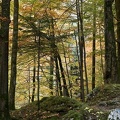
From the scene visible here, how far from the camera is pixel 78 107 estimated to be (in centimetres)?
702

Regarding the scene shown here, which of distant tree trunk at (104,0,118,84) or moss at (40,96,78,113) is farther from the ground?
distant tree trunk at (104,0,118,84)

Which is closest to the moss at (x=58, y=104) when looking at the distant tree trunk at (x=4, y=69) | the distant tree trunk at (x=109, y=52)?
the distant tree trunk at (x=4, y=69)

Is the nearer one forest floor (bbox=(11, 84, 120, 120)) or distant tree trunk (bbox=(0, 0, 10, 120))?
forest floor (bbox=(11, 84, 120, 120))

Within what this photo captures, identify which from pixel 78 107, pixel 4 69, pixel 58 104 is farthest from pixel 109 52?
pixel 4 69

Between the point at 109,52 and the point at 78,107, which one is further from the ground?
the point at 109,52

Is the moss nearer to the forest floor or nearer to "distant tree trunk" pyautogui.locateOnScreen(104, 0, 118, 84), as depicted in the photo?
the forest floor

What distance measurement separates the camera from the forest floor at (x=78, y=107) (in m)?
6.21

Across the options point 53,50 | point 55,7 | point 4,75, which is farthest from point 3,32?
point 55,7

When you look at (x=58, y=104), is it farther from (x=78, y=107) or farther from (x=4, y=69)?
(x=4, y=69)

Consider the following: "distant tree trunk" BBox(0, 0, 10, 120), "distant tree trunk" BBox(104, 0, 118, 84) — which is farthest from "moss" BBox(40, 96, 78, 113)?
"distant tree trunk" BBox(104, 0, 118, 84)

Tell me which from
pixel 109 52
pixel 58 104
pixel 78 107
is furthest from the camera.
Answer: pixel 109 52

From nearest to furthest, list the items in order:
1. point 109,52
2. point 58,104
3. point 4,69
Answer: point 4,69, point 58,104, point 109,52

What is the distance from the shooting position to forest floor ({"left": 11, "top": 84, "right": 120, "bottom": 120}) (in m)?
6.21

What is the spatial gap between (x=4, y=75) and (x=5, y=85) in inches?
12.5
